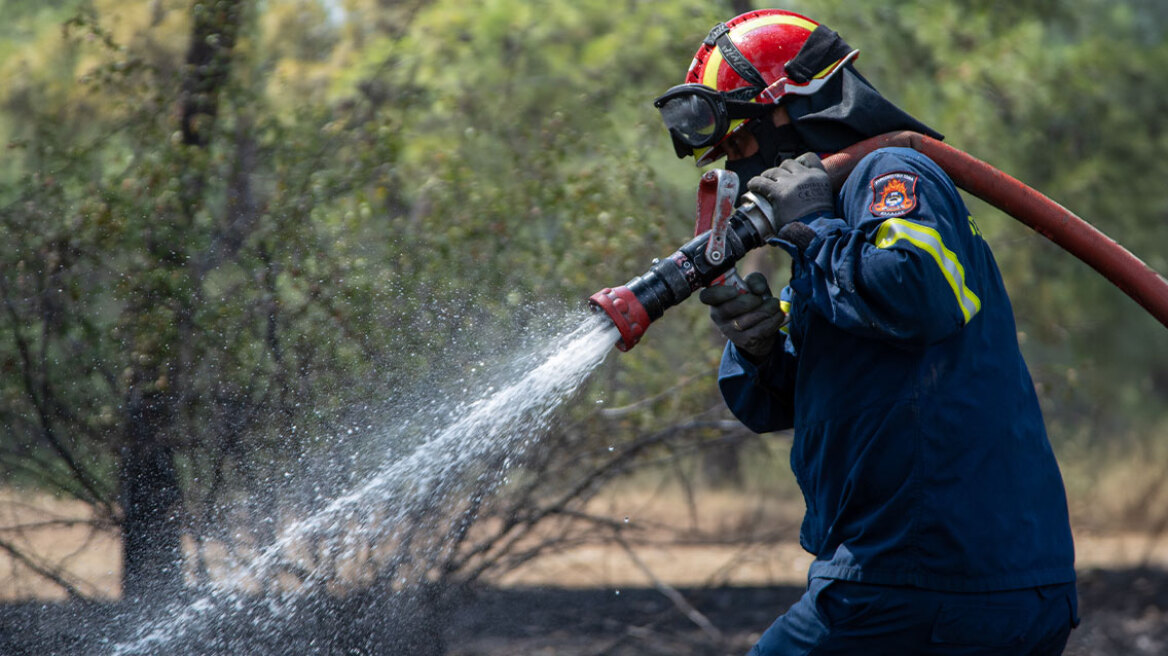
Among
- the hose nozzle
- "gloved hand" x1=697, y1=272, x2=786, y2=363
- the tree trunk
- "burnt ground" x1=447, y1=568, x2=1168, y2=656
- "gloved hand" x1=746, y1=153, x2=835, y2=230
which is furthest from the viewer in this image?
"burnt ground" x1=447, y1=568, x2=1168, y2=656

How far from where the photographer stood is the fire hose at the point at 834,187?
2574 mm

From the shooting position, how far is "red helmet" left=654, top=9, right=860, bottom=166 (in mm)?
→ 2697

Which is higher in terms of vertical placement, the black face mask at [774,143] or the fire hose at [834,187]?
the black face mask at [774,143]

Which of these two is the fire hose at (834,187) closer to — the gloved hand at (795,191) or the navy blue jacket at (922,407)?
the gloved hand at (795,191)

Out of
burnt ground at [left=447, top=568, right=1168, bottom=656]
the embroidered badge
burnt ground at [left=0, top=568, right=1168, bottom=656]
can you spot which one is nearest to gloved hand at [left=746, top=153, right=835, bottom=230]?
the embroidered badge

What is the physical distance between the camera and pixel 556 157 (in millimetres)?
5676

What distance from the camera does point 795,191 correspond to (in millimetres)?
2445

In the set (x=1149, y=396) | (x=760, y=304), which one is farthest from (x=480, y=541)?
(x=1149, y=396)

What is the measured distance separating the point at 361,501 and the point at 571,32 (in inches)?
154

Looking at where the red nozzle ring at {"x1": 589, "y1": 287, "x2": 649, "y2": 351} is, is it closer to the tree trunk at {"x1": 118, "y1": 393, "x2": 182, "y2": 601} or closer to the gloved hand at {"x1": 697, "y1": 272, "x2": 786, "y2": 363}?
the gloved hand at {"x1": 697, "y1": 272, "x2": 786, "y2": 363}

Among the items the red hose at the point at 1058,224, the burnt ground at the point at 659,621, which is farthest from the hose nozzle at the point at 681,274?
the burnt ground at the point at 659,621

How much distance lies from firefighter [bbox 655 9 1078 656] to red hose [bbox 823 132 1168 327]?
40cm

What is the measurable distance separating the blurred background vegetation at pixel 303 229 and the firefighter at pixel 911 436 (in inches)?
100

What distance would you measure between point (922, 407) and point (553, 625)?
358cm
